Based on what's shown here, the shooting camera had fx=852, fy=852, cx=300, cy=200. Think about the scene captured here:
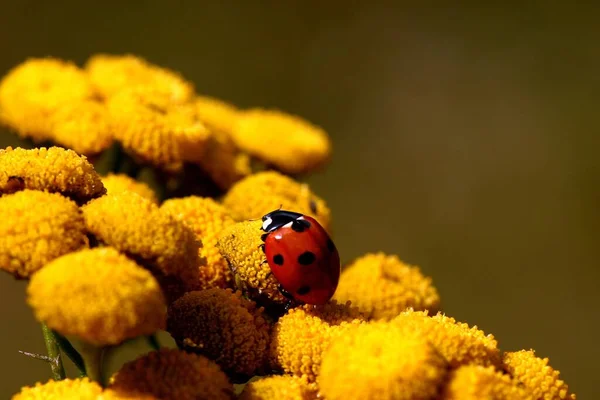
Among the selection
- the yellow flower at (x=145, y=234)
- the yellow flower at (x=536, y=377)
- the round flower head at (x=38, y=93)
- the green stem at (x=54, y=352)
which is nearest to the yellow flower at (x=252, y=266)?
the yellow flower at (x=145, y=234)

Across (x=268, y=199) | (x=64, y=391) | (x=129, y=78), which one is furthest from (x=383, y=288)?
(x=129, y=78)

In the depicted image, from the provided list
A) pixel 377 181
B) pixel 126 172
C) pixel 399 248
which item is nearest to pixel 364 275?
pixel 126 172

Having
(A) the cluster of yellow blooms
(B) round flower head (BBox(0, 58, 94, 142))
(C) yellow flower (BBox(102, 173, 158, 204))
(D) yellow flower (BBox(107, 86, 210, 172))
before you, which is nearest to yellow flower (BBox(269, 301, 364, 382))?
(A) the cluster of yellow blooms

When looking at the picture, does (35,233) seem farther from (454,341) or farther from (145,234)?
(454,341)

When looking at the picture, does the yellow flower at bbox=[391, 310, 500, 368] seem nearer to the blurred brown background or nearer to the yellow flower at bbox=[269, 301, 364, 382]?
the yellow flower at bbox=[269, 301, 364, 382]

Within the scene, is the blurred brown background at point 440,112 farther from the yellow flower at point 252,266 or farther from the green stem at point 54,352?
the green stem at point 54,352

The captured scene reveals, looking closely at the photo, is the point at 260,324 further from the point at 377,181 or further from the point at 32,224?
the point at 377,181
